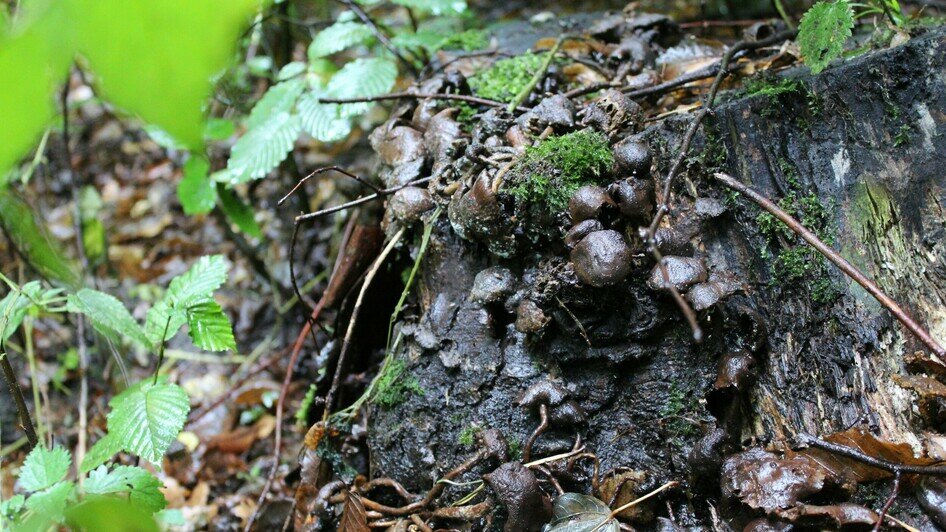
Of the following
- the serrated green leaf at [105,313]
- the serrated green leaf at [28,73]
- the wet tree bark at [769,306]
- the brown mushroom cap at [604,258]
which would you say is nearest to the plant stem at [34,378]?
→ the serrated green leaf at [105,313]

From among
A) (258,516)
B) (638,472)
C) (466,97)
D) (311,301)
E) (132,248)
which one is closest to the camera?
(638,472)

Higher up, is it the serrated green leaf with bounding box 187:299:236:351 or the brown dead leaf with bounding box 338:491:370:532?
the serrated green leaf with bounding box 187:299:236:351

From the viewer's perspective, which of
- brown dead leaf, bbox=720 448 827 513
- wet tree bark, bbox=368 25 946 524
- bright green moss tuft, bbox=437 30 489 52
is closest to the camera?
brown dead leaf, bbox=720 448 827 513

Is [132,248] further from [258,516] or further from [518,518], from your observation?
[518,518]

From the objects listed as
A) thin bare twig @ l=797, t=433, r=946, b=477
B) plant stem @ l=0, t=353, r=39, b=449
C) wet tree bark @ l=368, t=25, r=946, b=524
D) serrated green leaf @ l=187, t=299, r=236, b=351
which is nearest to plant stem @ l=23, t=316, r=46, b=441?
plant stem @ l=0, t=353, r=39, b=449

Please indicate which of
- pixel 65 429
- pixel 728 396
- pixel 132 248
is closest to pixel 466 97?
pixel 728 396

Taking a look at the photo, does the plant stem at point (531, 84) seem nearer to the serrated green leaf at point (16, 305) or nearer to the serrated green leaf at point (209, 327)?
the serrated green leaf at point (209, 327)

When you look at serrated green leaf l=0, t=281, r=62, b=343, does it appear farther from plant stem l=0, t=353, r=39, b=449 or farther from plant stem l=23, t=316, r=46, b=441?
plant stem l=23, t=316, r=46, b=441
